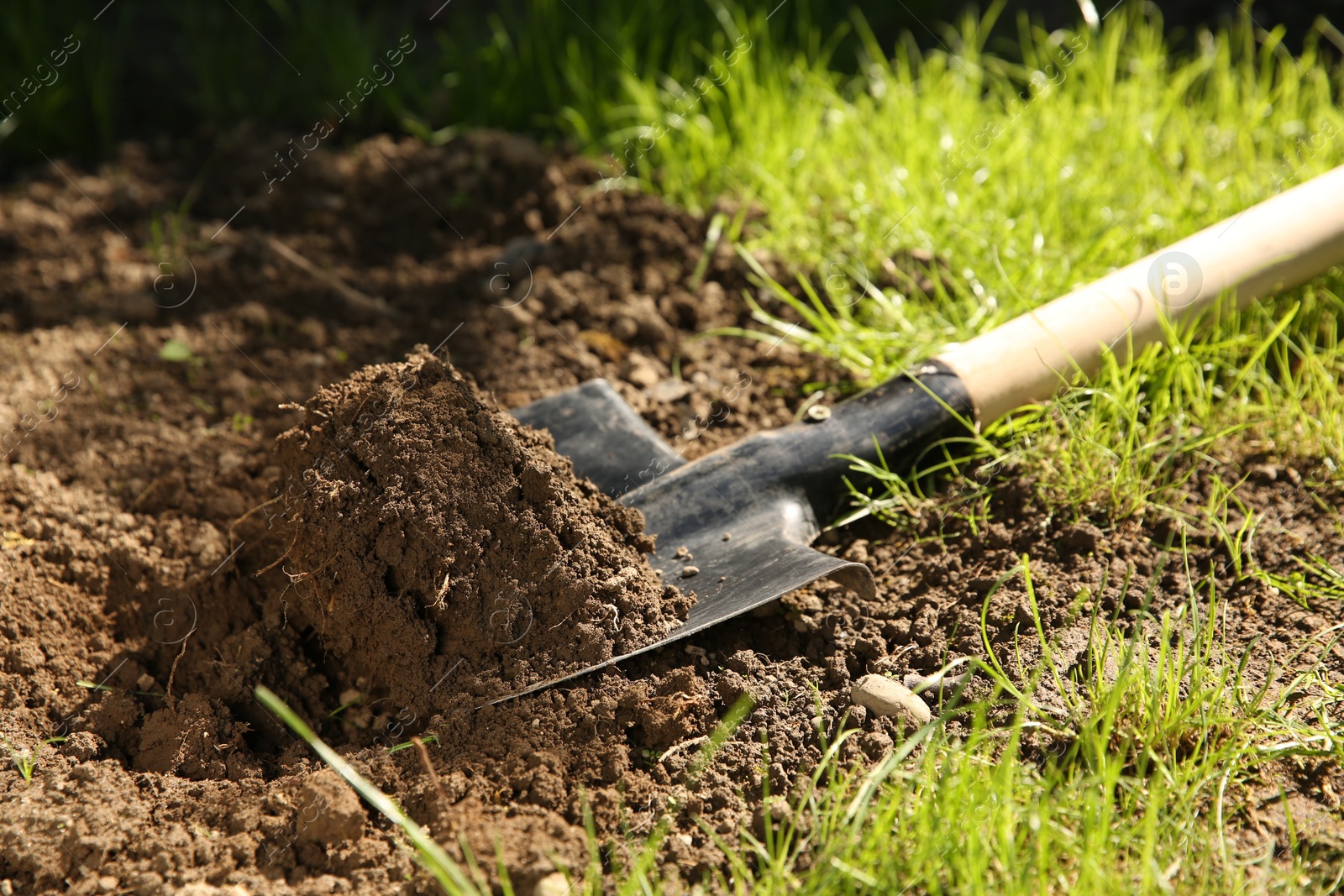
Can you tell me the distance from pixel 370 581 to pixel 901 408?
105 cm

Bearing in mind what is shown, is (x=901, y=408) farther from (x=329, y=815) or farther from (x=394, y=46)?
(x=394, y=46)

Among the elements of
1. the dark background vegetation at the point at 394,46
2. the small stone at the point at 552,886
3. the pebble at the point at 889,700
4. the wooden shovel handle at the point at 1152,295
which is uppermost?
the dark background vegetation at the point at 394,46

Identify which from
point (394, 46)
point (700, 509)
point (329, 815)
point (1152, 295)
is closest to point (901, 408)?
point (700, 509)

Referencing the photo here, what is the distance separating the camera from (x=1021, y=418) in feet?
6.36

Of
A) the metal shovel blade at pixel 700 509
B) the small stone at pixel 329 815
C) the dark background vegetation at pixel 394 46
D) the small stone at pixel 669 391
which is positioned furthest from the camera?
the dark background vegetation at pixel 394 46

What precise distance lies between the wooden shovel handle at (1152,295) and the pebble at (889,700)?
0.61 m

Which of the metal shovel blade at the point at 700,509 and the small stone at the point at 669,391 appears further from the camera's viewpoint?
the small stone at the point at 669,391

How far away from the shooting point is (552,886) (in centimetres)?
129

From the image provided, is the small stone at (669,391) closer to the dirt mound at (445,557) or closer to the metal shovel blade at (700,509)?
the metal shovel blade at (700,509)

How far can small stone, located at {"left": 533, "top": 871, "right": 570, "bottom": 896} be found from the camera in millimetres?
1284

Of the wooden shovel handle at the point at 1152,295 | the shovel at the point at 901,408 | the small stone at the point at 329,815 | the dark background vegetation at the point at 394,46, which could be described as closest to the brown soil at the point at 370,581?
the small stone at the point at 329,815

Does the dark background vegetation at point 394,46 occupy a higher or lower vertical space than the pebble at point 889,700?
higher

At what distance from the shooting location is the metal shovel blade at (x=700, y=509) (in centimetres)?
163

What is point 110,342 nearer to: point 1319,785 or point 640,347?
point 640,347
